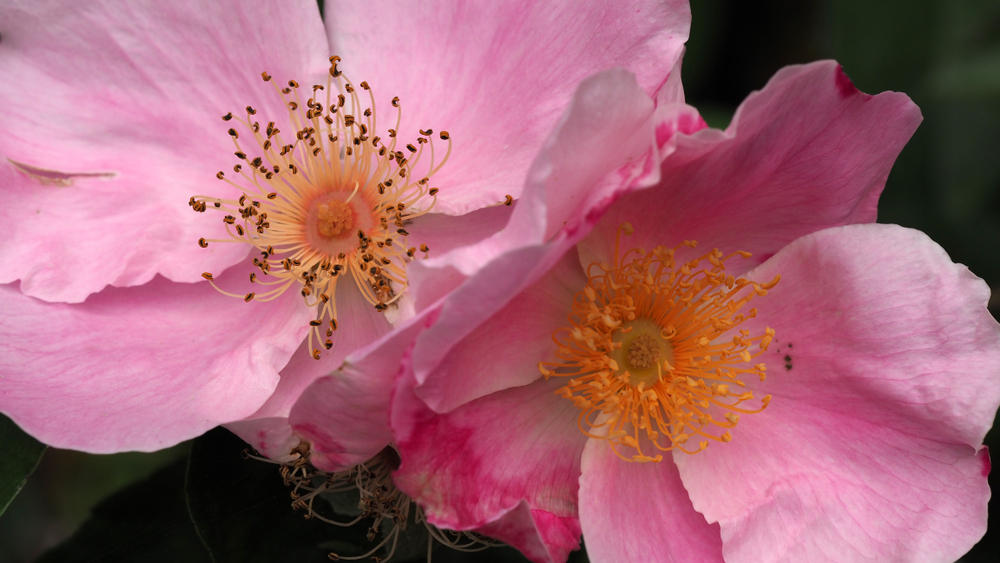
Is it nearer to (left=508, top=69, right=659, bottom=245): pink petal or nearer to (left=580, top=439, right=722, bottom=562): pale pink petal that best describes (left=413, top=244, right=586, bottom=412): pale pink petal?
(left=508, top=69, right=659, bottom=245): pink petal

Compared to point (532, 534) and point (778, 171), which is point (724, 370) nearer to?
point (778, 171)

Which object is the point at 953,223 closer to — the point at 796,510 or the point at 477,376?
the point at 796,510

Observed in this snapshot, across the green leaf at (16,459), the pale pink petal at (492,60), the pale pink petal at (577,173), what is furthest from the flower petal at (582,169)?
the green leaf at (16,459)

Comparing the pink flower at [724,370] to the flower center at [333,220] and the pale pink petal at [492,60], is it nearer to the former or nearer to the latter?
the pale pink petal at [492,60]

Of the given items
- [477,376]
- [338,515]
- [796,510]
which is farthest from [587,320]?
[338,515]

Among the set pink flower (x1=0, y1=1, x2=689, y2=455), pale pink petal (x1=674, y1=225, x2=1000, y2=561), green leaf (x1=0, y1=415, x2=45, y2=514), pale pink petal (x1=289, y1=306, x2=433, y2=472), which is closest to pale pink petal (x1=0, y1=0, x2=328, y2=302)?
pink flower (x1=0, y1=1, x2=689, y2=455)

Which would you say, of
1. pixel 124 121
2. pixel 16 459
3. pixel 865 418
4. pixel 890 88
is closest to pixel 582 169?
pixel 865 418
